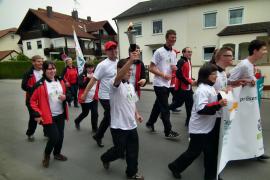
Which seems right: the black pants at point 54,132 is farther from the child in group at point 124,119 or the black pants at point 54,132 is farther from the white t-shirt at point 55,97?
the child in group at point 124,119

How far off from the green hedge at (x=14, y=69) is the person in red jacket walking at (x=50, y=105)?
25.4 meters

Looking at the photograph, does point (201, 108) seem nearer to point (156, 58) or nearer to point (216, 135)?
point (216, 135)

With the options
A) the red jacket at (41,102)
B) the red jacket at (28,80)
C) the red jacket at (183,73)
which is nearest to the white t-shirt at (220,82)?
the red jacket at (183,73)

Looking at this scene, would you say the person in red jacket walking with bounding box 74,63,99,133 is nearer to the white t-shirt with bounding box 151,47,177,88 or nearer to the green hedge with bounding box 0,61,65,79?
the white t-shirt with bounding box 151,47,177,88

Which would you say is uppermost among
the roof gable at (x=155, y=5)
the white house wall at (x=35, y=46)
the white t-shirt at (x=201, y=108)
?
the roof gable at (x=155, y=5)

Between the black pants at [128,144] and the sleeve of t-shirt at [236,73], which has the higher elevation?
the sleeve of t-shirt at [236,73]

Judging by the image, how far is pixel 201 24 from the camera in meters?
23.8

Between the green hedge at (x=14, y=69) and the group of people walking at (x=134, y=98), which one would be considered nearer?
the group of people walking at (x=134, y=98)

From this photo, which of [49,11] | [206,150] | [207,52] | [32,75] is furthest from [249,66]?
[49,11]

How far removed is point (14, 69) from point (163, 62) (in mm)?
27627

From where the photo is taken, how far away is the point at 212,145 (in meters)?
3.19

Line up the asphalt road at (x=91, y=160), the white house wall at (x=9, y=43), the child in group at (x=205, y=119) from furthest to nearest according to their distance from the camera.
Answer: the white house wall at (x=9, y=43) < the asphalt road at (x=91, y=160) < the child in group at (x=205, y=119)

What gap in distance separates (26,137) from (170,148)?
3.34 metres

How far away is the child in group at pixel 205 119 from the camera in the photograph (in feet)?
9.72
